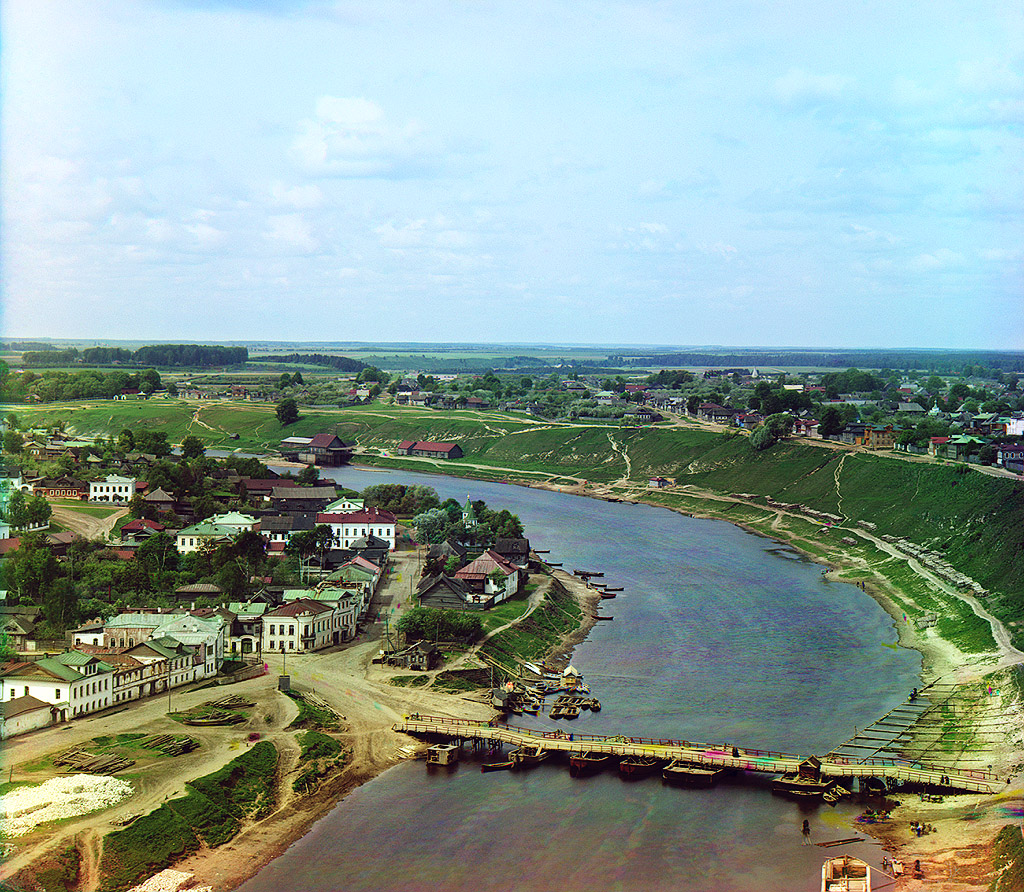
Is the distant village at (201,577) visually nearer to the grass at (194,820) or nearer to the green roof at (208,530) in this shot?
the green roof at (208,530)

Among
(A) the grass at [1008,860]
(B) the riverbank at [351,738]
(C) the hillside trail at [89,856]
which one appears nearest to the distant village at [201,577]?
(B) the riverbank at [351,738]

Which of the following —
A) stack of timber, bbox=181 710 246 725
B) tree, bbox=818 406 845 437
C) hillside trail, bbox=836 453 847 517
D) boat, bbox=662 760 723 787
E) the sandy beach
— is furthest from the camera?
tree, bbox=818 406 845 437

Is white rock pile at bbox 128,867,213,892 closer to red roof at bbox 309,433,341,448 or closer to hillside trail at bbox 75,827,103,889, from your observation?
hillside trail at bbox 75,827,103,889

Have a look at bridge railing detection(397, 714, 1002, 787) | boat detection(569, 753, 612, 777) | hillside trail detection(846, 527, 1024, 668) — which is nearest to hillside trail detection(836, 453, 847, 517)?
hillside trail detection(846, 527, 1024, 668)

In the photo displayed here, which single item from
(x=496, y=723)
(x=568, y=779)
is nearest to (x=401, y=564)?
(x=496, y=723)

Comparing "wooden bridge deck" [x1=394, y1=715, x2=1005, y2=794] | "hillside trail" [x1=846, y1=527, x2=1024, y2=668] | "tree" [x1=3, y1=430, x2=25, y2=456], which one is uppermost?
"tree" [x1=3, y1=430, x2=25, y2=456]

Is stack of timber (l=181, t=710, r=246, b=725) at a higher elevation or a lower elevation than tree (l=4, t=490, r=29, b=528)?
lower

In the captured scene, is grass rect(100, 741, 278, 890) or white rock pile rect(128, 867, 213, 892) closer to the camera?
white rock pile rect(128, 867, 213, 892)
